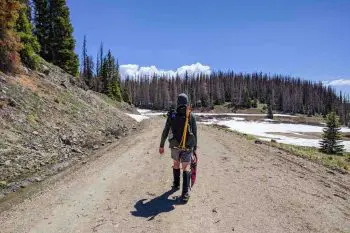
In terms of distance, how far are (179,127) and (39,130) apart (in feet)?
32.0

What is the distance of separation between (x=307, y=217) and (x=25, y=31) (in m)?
25.6

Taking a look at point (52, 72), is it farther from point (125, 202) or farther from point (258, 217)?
point (258, 217)

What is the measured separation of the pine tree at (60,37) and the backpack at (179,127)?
119ft

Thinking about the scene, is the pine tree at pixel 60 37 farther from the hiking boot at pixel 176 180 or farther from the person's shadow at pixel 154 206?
the person's shadow at pixel 154 206

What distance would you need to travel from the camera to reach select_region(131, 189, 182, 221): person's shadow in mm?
7209

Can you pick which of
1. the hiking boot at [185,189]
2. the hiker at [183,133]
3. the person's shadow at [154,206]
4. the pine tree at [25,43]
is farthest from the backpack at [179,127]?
the pine tree at [25,43]

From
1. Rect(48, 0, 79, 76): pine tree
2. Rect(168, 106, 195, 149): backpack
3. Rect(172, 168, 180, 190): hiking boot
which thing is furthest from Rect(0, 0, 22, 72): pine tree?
Rect(48, 0, 79, 76): pine tree

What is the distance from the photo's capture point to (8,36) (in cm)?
1948

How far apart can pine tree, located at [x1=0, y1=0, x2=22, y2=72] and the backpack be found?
49.1 feet

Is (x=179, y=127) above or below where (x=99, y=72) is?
below

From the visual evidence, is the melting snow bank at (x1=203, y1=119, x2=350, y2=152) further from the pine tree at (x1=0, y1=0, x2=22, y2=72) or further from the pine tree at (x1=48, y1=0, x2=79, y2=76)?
the pine tree at (x1=0, y1=0, x2=22, y2=72)

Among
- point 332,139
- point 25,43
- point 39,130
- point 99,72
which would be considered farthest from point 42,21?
point 99,72

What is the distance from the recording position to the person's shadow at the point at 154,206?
7209mm

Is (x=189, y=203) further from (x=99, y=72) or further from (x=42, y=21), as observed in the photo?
(x=99, y=72)
